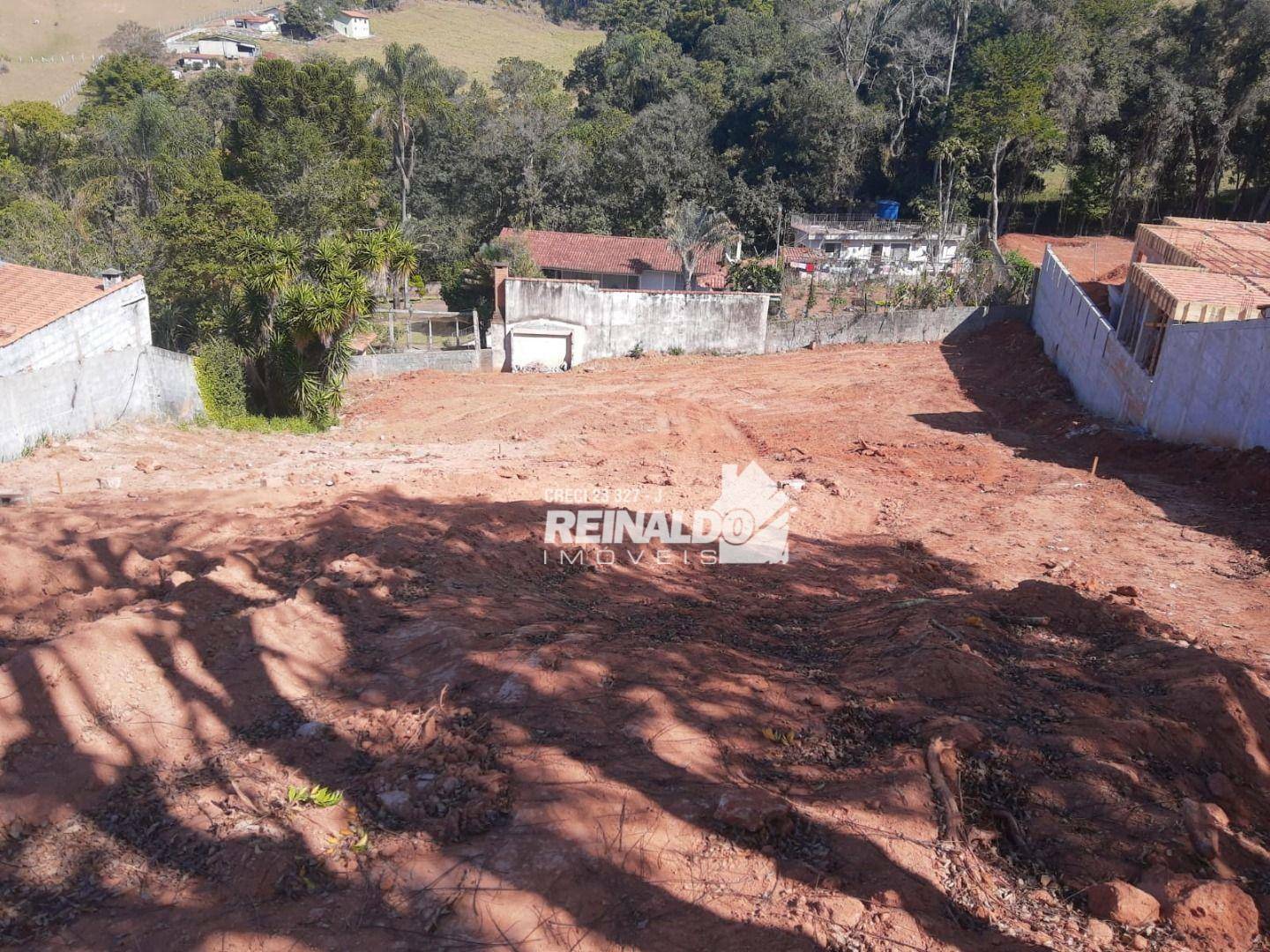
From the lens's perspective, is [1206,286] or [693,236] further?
[693,236]

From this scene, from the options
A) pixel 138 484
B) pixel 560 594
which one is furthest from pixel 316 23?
pixel 560 594

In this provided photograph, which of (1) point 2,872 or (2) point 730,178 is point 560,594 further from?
(2) point 730,178

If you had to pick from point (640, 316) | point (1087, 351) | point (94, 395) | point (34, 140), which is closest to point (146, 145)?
point (34, 140)

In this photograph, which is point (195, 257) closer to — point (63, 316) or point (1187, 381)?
point (63, 316)

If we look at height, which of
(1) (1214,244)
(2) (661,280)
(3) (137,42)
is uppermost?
(3) (137,42)

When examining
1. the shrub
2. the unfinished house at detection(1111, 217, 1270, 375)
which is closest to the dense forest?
the shrub

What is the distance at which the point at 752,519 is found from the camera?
11758 millimetres

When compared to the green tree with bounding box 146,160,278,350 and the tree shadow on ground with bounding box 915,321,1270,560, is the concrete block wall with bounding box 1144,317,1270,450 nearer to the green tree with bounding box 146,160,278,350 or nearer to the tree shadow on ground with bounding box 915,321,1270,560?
the tree shadow on ground with bounding box 915,321,1270,560

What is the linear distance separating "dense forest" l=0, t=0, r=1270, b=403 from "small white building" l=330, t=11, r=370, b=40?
130 ft

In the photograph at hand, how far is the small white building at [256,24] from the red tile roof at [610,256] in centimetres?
6740

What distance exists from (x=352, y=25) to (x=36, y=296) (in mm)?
81096

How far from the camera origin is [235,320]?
19016mm

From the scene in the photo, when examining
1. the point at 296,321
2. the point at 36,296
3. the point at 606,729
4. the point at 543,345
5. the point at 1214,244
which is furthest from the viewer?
the point at 543,345

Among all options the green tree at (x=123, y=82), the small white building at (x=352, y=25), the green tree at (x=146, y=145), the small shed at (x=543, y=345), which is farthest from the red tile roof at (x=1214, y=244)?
the small white building at (x=352, y=25)
